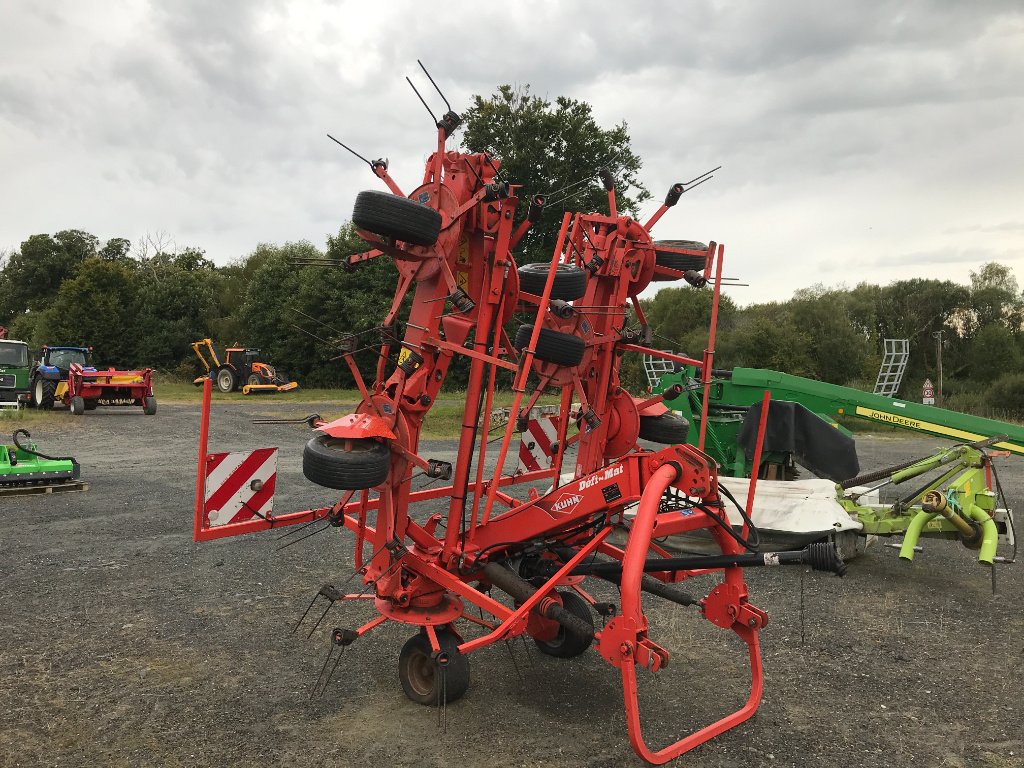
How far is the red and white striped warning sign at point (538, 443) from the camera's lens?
271 inches

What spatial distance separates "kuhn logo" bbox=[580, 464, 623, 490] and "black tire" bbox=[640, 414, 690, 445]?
2300 millimetres

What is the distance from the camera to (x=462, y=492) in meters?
4.64

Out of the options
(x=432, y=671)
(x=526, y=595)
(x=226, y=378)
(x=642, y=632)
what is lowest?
(x=432, y=671)

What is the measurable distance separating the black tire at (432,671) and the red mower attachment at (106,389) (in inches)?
729

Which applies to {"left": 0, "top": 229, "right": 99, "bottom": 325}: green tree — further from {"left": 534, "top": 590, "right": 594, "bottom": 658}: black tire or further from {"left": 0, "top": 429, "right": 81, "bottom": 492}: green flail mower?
{"left": 534, "top": 590, "right": 594, "bottom": 658}: black tire

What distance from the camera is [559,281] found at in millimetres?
6121

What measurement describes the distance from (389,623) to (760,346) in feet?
91.6

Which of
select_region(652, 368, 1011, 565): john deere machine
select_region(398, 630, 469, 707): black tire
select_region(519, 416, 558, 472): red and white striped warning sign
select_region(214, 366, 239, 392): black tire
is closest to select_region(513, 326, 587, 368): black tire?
select_region(652, 368, 1011, 565): john deere machine

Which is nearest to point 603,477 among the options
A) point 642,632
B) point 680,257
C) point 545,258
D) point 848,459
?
point 642,632

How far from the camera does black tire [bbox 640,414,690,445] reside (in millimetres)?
6645

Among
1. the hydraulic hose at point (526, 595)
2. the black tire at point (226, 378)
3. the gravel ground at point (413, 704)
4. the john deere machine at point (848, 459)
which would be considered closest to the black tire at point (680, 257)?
the john deere machine at point (848, 459)

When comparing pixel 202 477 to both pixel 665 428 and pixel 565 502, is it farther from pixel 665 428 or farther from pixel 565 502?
pixel 665 428

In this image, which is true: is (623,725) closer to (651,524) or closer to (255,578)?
(651,524)

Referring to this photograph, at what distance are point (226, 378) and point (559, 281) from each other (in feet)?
88.0
